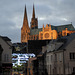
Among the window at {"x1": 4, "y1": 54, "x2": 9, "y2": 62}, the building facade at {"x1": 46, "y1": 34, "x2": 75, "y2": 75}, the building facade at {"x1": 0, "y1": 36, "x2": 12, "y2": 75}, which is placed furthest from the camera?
the window at {"x1": 4, "y1": 54, "x2": 9, "y2": 62}

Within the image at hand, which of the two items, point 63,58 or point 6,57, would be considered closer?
point 63,58

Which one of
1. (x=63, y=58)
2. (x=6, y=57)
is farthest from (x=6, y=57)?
(x=63, y=58)

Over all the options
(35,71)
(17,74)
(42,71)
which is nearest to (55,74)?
(42,71)

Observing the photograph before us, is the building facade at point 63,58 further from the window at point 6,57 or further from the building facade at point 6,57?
the window at point 6,57

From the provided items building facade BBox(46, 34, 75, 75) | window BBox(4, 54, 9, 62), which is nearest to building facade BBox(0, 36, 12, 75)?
window BBox(4, 54, 9, 62)

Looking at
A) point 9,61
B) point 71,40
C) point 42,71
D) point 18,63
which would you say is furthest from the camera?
point 18,63

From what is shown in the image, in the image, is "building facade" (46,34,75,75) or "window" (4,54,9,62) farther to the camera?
"window" (4,54,9,62)

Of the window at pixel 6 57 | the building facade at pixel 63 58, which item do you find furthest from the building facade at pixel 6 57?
the building facade at pixel 63 58

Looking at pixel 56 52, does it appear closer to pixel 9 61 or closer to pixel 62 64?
pixel 62 64

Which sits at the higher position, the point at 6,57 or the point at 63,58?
the point at 6,57

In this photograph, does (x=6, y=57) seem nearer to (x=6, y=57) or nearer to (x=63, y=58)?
(x=6, y=57)

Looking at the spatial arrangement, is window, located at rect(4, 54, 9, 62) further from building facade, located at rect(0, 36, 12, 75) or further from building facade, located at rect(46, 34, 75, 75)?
building facade, located at rect(46, 34, 75, 75)

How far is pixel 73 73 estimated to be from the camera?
3562 cm

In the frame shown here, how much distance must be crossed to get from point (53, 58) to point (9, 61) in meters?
9.55
